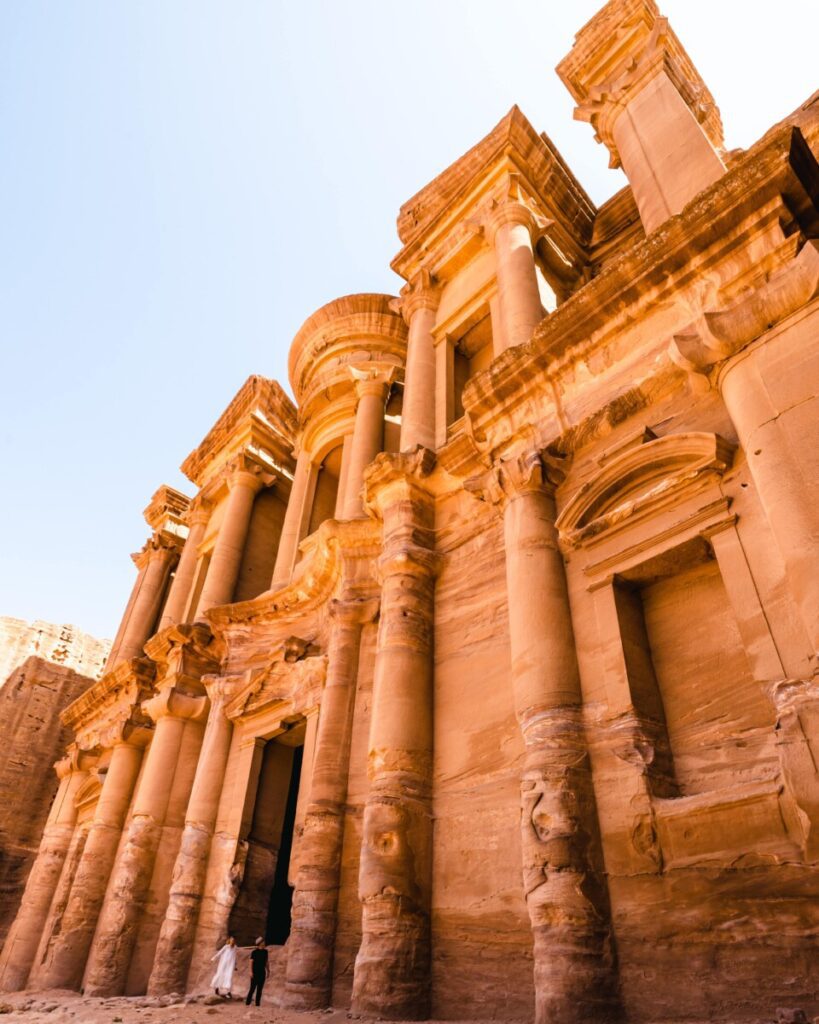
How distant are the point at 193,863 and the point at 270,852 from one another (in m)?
1.17

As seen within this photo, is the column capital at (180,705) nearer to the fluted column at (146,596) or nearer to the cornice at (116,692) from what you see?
the cornice at (116,692)

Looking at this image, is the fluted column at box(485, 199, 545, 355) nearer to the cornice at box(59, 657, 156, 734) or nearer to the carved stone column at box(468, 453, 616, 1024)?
the carved stone column at box(468, 453, 616, 1024)

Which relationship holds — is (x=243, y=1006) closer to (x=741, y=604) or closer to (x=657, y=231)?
(x=741, y=604)

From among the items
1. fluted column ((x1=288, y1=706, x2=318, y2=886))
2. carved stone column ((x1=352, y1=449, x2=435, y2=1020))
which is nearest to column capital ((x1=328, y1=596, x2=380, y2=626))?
carved stone column ((x1=352, y1=449, x2=435, y2=1020))

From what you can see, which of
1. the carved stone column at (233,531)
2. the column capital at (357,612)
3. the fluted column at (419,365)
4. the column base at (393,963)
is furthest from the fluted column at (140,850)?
the column base at (393,963)

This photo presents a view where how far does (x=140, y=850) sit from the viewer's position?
1155 centimetres

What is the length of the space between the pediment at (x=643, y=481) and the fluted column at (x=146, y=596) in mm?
13797

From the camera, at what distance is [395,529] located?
8844 mm

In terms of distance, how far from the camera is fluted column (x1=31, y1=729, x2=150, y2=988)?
1215 centimetres

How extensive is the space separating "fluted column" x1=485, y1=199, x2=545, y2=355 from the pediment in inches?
111

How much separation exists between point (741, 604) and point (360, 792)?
527 centimetres

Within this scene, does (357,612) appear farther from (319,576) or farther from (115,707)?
(115,707)

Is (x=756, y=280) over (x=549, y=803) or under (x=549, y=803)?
over

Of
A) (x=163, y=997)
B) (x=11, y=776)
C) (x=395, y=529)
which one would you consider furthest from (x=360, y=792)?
(x=11, y=776)
